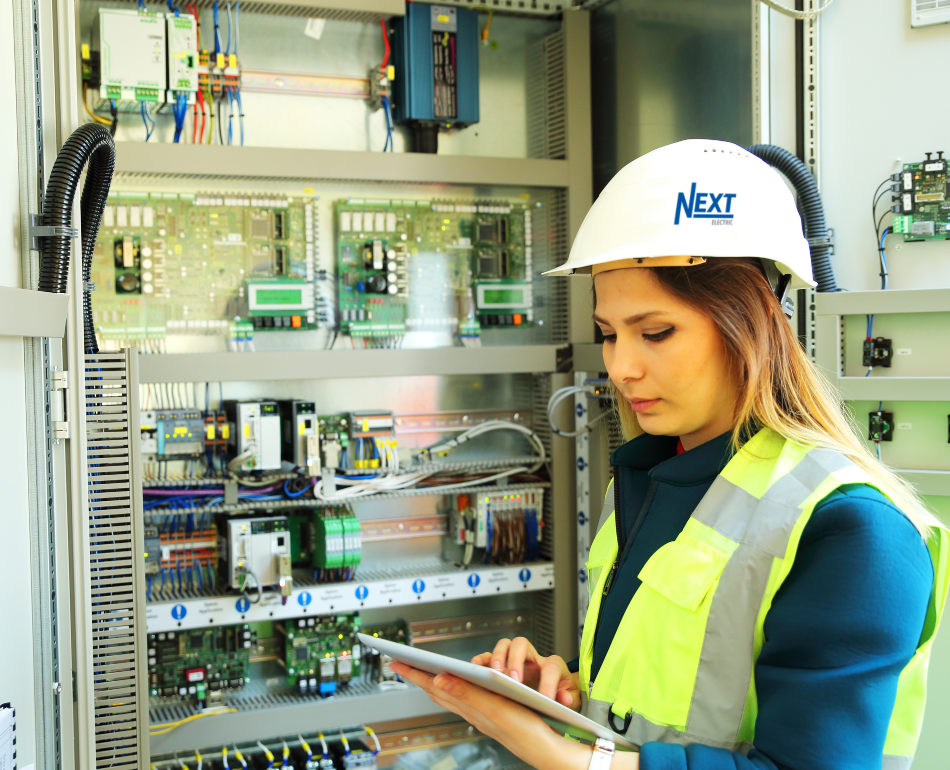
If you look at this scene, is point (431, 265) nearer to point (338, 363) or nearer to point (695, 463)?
point (338, 363)

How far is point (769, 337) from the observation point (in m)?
1.02

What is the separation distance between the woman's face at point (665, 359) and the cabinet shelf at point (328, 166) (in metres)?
1.77

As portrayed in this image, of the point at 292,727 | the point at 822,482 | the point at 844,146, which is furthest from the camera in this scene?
the point at 292,727

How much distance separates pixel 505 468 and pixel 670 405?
1981 mm

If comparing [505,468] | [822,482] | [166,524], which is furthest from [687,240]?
[166,524]

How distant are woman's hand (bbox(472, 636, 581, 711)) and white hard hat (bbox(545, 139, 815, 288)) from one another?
60 cm

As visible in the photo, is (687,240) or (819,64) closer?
(687,240)

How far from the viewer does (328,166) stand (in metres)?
2.63

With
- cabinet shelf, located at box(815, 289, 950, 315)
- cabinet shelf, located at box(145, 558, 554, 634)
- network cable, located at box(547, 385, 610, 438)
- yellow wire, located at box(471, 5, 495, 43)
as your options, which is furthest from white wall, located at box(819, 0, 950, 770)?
cabinet shelf, located at box(145, 558, 554, 634)

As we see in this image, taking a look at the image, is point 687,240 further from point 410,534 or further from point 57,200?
point 410,534

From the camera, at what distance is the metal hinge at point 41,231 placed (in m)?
1.62

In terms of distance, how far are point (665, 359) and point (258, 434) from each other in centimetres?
189

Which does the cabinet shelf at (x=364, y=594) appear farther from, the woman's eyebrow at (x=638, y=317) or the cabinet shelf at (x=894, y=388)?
the woman's eyebrow at (x=638, y=317)

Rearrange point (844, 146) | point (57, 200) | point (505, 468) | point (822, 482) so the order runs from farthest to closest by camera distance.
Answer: point (505, 468), point (844, 146), point (57, 200), point (822, 482)
